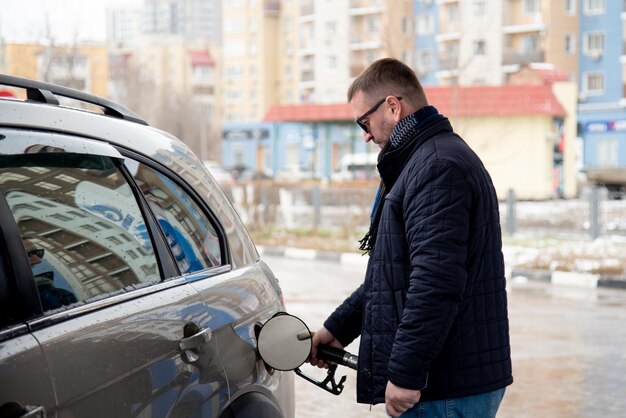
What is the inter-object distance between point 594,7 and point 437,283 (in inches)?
2473

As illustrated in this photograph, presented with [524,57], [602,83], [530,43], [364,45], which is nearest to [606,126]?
[602,83]

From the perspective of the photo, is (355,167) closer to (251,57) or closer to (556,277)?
(556,277)

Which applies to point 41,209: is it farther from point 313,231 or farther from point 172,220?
point 313,231

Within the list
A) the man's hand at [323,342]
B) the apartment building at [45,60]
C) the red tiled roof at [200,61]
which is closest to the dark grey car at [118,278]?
the man's hand at [323,342]

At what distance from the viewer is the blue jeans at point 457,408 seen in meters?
3.16

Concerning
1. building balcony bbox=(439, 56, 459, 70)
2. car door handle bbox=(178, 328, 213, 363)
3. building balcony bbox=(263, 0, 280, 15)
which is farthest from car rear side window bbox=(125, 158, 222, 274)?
building balcony bbox=(263, 0, 280, 15)

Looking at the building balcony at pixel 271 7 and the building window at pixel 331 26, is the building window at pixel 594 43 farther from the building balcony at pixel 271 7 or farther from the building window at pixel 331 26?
the building balcony at pixel 271 7

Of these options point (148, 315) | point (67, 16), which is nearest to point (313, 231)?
point (67, 16)

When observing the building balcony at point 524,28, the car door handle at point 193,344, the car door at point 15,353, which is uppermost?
the building balcony at point 524,28

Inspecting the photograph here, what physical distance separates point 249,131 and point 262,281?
80.2m

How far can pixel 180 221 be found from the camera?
10.6 ft

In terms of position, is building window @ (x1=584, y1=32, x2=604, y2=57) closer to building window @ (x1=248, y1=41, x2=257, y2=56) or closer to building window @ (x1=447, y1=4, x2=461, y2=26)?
building window @ (x1=447, y1=4, x2=461, y2=26)

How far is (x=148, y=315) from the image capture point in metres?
2.71

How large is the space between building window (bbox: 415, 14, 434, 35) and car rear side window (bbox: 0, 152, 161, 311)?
67302 mm
